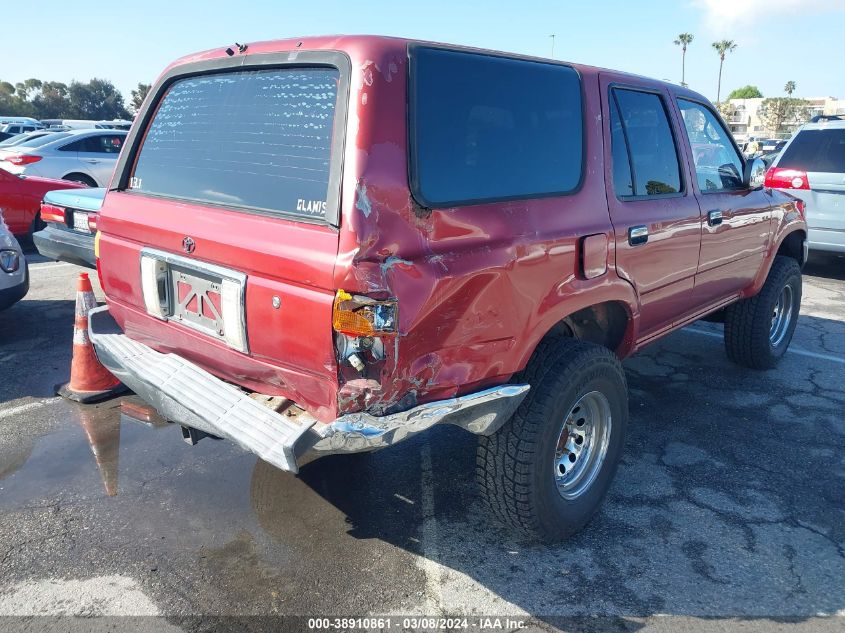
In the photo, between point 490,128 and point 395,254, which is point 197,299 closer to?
point 395,254

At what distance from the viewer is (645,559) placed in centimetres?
284

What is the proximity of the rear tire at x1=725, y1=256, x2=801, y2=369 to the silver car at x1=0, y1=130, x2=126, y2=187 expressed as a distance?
33.5ft

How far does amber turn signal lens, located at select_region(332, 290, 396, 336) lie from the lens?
216 centimetres

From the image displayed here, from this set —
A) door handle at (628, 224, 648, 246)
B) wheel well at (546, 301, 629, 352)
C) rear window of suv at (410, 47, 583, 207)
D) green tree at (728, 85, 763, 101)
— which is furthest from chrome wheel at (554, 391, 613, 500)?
green tree at (728, 85, 763, 101)

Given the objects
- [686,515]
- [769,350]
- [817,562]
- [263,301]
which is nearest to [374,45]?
[263,301]

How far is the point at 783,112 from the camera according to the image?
81.1 m

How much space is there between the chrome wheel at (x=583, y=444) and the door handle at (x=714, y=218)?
1481 mm

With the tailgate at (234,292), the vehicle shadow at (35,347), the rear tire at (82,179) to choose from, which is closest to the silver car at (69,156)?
the rear tire at (82,179)

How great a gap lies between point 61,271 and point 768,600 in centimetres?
811

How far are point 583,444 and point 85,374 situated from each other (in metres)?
3.15

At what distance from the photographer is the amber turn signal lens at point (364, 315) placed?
85.2 inches

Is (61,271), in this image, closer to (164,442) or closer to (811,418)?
(164,442)

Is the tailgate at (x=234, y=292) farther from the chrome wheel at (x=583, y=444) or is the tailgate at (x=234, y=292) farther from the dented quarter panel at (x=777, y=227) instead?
the dented quarter panel at (x=777, y=227)

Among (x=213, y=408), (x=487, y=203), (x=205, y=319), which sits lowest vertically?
(x=213, y=408)
